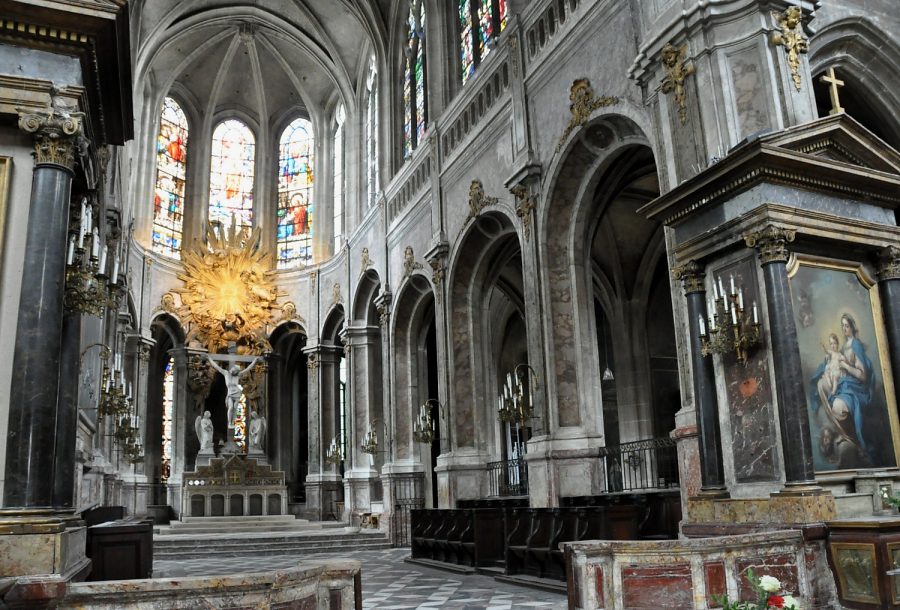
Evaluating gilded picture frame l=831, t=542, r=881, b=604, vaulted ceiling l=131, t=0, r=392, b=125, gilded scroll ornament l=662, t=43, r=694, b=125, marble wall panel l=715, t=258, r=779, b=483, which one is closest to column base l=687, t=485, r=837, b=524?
marble wall panel l=715, t=258, r=779, b=483

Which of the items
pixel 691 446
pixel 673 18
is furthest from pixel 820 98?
pixel 691 446

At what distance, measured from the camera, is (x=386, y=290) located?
19.9 m

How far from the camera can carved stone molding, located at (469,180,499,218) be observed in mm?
15055

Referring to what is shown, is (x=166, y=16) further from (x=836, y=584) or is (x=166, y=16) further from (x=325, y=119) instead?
(x=836, y=584)

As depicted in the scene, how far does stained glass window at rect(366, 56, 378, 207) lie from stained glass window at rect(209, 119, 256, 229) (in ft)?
17.7

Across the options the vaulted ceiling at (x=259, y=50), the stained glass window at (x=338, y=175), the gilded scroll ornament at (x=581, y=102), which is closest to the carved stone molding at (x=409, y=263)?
the vaulted ceiling at (x=259, y=50)

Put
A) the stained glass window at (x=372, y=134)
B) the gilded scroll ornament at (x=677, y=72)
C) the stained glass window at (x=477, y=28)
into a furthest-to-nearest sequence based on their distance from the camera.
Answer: the stained glass window at (x=372, y=134) → the stained glass window at (x=477, y=28) → the gilded scroll ornament at (x=677, y=72)

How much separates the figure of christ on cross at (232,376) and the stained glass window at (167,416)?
8.60 feet

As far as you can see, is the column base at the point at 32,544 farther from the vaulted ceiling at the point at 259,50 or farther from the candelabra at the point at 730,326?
the vaulted ceiling at the point at 259,50

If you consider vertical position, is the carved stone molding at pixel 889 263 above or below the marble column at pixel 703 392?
above

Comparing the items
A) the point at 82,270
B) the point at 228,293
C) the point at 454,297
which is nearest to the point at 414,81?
the point at 454,297

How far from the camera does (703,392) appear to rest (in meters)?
7.80

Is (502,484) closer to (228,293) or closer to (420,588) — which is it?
(420,588)

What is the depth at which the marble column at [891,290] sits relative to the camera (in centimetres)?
788
